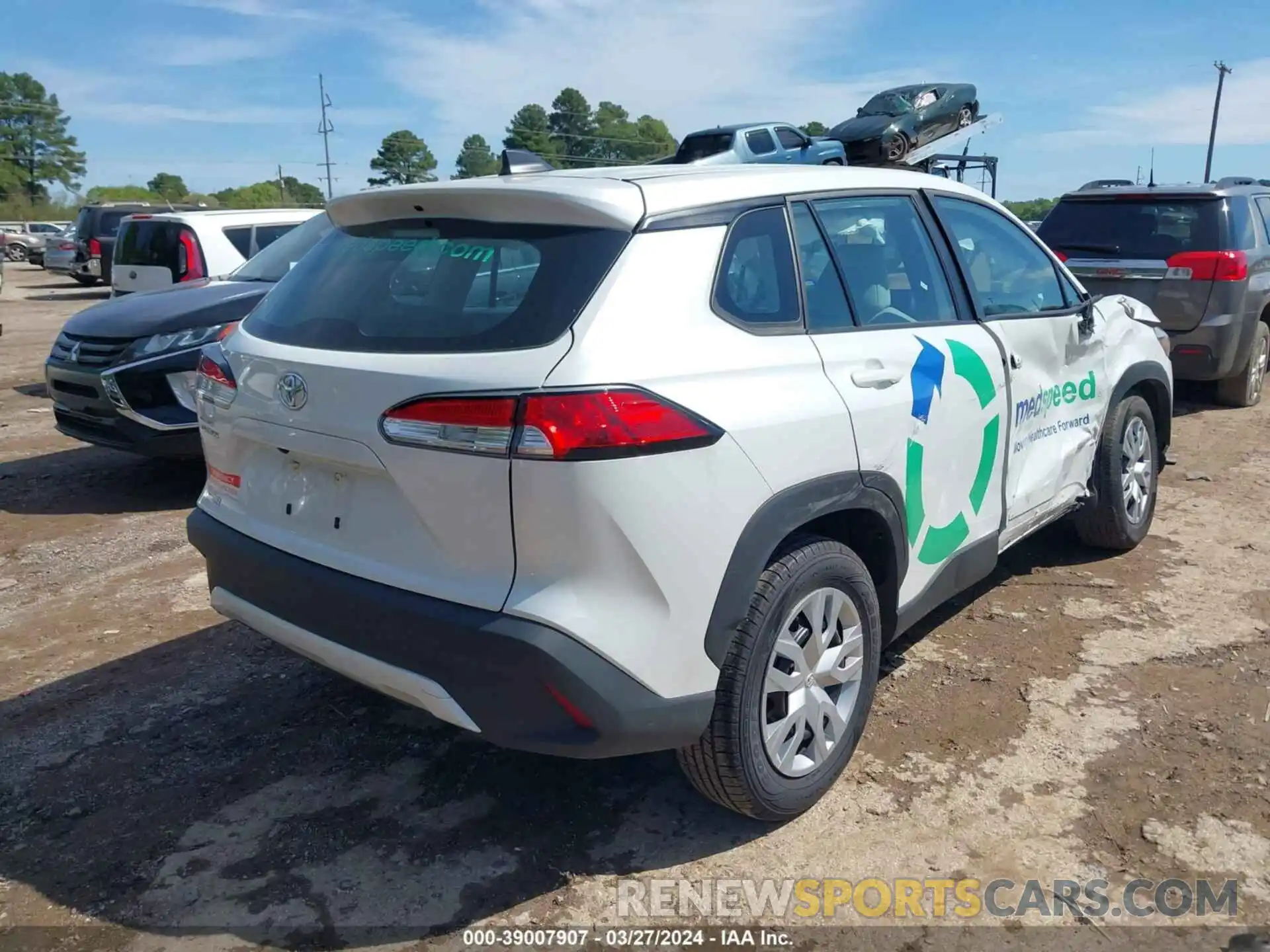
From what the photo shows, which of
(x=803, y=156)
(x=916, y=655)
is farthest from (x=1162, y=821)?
(x=803, y=156)

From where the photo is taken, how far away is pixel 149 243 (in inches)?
351

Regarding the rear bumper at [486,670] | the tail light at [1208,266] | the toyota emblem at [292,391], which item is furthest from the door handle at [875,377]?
the tail light at [1208,266]

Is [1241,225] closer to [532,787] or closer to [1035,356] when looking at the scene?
[1035,356]

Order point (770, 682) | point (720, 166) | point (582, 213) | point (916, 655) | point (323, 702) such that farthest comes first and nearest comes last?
point (916, 655)
point (323, 702)
point (720, 166)
point (770, 682)
point (582, 213)

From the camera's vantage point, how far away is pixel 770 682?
9.11 ft

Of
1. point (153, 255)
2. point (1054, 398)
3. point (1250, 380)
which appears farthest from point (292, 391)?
point (1250, 380)

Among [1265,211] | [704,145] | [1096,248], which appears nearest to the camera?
[1096,248]

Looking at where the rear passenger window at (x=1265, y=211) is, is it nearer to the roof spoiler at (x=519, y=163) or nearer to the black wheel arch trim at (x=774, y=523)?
the roof spoiler at (x=519, y=163)

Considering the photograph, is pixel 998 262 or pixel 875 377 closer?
pixel 875 377

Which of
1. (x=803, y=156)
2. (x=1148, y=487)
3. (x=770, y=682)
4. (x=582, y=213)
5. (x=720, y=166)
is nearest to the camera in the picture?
(x=582, y=213)

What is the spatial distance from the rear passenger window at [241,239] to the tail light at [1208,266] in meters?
7.36

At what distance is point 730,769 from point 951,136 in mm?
17406

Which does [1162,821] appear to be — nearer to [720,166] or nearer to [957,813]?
[957,813]

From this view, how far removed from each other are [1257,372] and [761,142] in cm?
905
